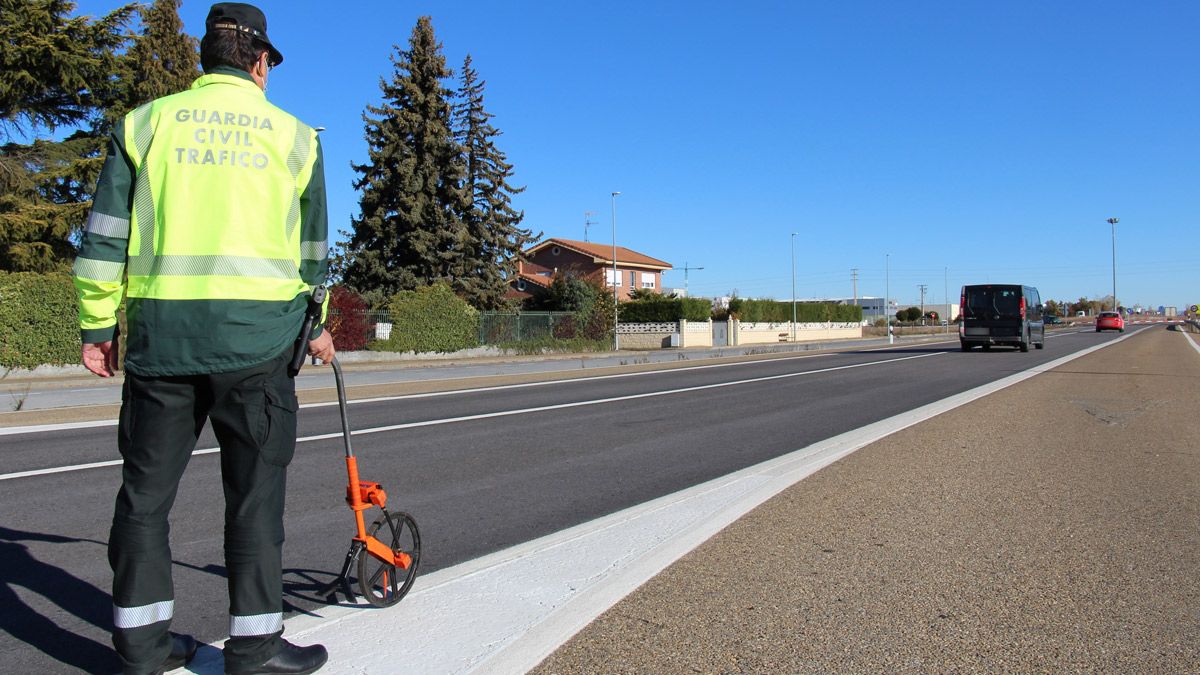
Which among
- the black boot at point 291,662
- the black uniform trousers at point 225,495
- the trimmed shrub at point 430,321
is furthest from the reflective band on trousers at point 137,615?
the trimmed shrub at point 430,321

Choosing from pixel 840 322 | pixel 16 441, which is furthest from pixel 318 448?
pixel 840 322

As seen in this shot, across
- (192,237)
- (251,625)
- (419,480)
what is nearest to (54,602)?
(251,625)

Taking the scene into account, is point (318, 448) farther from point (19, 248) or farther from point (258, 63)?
point (19, 248)

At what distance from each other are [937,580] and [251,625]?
2.87m

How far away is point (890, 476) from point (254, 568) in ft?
16.2

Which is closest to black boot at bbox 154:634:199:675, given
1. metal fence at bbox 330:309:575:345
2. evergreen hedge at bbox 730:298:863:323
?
metal fence at bbox 330:309:575:345

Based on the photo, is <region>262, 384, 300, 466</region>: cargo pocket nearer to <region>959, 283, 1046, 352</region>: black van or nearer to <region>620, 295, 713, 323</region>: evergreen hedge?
<region>959, 283, 1046, 352</region>: black van

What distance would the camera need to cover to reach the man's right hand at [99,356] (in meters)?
2.58

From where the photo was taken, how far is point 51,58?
1024 inches

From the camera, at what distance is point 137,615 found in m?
2.49

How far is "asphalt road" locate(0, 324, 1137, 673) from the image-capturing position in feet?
11.7

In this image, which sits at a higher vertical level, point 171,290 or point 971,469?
point 171,290

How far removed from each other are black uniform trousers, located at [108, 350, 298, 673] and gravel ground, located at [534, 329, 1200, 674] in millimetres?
968

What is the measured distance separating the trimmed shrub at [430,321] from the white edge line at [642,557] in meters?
24.6
